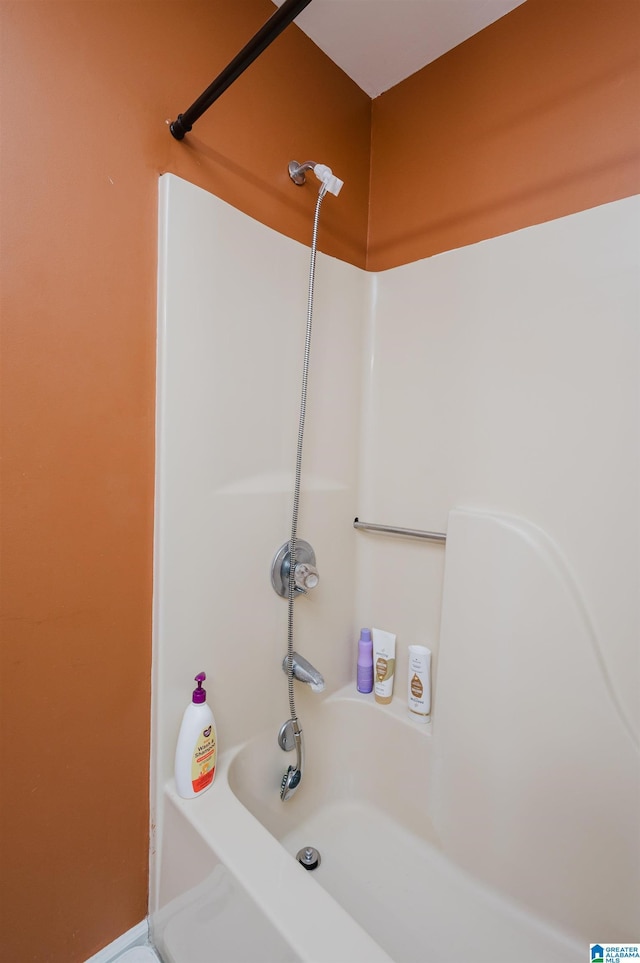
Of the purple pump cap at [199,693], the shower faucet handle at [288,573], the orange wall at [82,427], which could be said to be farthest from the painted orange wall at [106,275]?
the shower faucet handle at [288,573]

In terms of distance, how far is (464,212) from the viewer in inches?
48.8

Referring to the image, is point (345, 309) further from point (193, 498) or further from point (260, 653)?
point (260, 653)

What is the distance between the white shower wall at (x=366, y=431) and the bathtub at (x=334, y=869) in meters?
0.13

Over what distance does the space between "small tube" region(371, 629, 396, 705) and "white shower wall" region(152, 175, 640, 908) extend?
0.11ft

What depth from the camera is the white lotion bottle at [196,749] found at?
942 millimetres

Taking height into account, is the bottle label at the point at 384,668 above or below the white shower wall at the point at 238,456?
below

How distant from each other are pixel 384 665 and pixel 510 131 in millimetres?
1516

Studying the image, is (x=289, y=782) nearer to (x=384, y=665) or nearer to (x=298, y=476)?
(x=384, y=665)

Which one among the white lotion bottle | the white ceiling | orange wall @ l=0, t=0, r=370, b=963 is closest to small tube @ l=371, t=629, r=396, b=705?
the white lotion bottle

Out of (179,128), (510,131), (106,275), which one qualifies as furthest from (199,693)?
(510,131)

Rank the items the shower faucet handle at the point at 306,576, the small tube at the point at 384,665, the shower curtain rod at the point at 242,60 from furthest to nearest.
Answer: the small tube at the point at 384,665 → the shower faucet handle at the point at 306,576 → the shower curtain rod at the point at 242,60

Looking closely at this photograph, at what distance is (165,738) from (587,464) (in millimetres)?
1130

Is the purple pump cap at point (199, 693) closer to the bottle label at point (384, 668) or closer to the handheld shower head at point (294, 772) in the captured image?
the handheld shower head at point (294, 772)

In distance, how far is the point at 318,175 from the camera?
107cm
